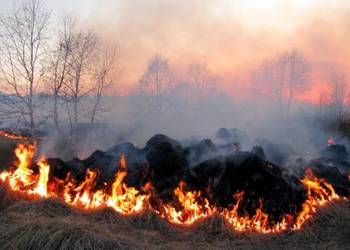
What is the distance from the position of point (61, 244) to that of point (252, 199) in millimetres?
3354

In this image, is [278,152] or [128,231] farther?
[278,152]

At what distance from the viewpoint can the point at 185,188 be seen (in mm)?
6168

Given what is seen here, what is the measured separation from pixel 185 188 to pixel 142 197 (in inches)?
32.9

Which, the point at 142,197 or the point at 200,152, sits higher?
the point at 200,152

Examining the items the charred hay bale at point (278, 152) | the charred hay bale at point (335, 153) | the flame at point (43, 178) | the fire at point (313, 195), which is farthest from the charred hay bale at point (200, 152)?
the charred hay bale at point (335, 153)

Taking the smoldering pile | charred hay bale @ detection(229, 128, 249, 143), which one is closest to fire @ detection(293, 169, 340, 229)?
the smoldering pile

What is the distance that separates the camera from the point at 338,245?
4.72 metres

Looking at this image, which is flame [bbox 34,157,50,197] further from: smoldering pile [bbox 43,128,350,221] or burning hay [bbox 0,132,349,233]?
smoldering pile [bbox 43,128,350,221]

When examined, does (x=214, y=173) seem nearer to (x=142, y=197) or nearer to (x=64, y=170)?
(x=142, y=197)

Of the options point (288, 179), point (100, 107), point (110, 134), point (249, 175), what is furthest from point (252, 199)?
point (100, 107)

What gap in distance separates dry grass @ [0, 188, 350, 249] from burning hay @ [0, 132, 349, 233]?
8.4 inches

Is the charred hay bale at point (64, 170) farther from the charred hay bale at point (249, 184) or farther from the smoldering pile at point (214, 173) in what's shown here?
the charred hay bale at point (249, 184)

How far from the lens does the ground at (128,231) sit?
14.1 ft

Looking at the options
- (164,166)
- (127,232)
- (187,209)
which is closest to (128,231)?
(127,232)
